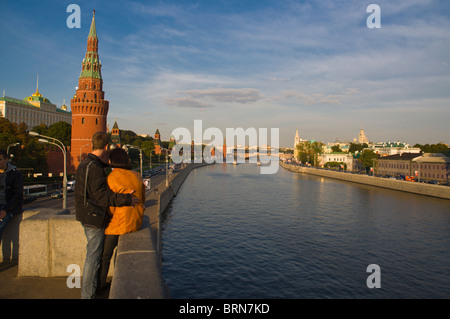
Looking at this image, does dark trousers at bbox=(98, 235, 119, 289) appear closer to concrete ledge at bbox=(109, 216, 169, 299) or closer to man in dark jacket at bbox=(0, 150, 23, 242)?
concrete ledge at bbox=(109, 216, 169, 299)

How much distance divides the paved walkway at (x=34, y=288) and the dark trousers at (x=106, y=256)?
202 mm

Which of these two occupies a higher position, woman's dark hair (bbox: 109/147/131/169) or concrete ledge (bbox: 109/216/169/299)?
woman's dark hair (bbox: 109/147/131/169)

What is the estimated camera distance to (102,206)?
4488 mm

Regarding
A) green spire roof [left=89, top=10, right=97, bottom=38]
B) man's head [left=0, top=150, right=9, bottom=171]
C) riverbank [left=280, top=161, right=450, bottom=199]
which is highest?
green spire roof [left=89, top=10, right=97, bottom=38]

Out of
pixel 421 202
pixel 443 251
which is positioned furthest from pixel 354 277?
pixel 421 202

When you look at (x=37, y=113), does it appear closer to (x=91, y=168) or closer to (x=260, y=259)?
(x=260, y=259)

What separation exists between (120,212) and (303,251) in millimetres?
20210

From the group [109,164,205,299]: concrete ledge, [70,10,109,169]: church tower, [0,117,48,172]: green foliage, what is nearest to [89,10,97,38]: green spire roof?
[70,10,109,169]: church tower

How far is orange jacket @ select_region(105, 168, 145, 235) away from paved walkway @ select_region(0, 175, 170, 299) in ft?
3.02

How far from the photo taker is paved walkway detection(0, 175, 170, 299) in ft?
15.2

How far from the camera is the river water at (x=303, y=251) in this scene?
1728 centimetres

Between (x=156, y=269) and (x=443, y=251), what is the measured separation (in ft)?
86.9

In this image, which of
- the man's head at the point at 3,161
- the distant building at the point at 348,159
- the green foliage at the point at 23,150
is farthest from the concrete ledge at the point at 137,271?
the distant building at the point at 348,159

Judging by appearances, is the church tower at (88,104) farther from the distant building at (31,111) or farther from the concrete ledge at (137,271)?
the concrete ledge at (137,271)
